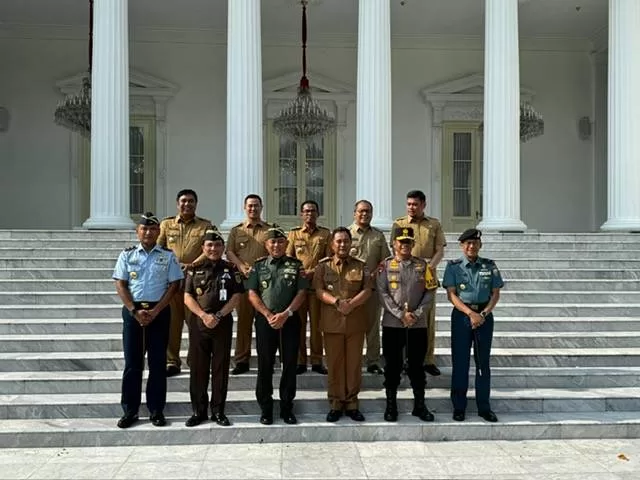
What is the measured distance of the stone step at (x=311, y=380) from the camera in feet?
19.5

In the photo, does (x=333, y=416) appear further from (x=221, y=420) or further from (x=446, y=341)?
(x=446, y=341)

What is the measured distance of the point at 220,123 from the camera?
15484 millimetres

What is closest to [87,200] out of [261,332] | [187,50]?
[187,50]

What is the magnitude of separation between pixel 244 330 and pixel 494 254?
489cm

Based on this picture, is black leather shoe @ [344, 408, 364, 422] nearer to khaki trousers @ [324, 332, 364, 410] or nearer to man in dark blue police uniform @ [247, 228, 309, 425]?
khaki trousers @ [324, 332, 364, 410]

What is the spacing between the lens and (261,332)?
5.36 m

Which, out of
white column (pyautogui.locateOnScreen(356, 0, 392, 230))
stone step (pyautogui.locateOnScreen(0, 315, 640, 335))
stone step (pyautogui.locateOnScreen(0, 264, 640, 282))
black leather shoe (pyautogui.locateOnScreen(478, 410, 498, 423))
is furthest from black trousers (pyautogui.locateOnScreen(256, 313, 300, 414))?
white column (pyautogui.locateOnScreen(356, 0, 392, 230))

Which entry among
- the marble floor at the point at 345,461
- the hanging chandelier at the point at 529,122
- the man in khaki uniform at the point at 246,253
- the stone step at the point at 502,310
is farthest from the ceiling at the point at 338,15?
the marble floor at the point at 345,461

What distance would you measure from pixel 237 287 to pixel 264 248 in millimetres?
1020

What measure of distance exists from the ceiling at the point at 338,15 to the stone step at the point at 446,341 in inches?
342

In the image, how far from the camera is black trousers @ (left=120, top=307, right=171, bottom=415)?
5.23 meters

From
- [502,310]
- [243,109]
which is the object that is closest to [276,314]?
[502,310]

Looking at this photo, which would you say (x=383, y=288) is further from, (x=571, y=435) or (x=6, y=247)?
(x=6, y=247)

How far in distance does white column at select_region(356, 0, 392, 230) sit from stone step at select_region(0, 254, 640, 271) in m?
2.16
